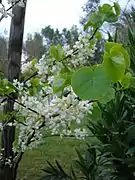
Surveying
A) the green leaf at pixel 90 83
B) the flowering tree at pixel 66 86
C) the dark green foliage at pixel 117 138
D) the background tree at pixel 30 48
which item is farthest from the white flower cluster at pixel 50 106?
the background tree at pixel 30 48

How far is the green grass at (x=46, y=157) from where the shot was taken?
503 centimetres

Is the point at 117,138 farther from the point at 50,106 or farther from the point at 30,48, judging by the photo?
the point at 30,48

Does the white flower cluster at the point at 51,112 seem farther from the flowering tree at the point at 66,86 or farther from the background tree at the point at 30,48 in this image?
the background tree at the point at 30,48

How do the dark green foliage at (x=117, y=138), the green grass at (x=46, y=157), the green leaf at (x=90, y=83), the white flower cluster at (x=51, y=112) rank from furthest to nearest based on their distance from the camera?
the green grass at (x=46, y=157), the dark green foliage at (x=117, y=138), the white flower cluster at (x=51, y=112), the green leaf at (x=90, y=83)

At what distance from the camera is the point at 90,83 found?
1.75 feet

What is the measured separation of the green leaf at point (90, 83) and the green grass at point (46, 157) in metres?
4.12

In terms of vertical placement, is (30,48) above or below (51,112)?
above

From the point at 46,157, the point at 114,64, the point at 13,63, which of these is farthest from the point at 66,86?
the point at 46,157

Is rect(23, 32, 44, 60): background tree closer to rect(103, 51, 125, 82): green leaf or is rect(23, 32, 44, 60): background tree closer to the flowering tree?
the flowering tree

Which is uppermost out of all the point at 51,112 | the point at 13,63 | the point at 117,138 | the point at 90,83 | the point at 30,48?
the point at 30,48

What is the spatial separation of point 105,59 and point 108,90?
5 centimetres

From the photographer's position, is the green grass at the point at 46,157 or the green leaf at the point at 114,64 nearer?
the green leaf at the point at 114,64

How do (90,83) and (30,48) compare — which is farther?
(30,48)

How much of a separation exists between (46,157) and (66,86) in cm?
546
